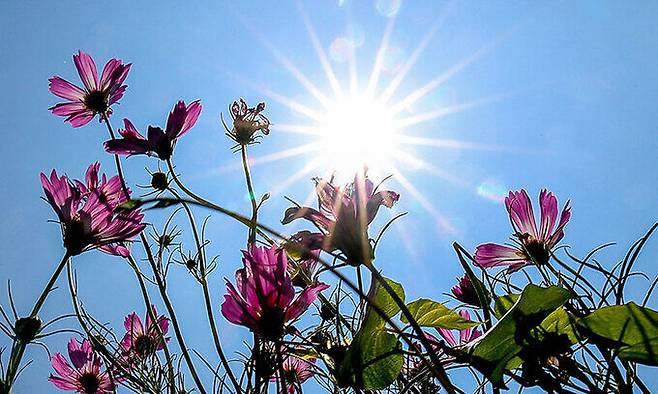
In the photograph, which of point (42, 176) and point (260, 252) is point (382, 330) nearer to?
point (260, 252)

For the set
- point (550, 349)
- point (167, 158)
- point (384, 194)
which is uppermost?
point (167, 158)

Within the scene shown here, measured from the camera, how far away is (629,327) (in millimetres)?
322

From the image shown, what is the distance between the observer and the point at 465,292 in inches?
21.9

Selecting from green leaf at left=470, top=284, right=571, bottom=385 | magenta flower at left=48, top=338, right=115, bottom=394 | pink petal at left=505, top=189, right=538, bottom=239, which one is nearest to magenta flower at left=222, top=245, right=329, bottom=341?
green leaf at left=470, top=284, right=571, bottom=385

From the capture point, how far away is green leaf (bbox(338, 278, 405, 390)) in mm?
363

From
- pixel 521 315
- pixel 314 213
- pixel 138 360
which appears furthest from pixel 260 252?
pixel 138 360

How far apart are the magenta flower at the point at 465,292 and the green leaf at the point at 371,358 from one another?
0.17m

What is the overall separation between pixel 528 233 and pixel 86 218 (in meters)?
0.36

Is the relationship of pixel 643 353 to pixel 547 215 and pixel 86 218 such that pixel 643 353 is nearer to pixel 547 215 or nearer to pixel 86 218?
pixel 547 215

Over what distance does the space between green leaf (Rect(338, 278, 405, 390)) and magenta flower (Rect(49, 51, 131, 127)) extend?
0.48m

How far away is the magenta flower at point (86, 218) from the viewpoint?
482 mm

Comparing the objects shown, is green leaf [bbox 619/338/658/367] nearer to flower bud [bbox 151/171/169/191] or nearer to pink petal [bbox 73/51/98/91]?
flower bud [bbox 151/171/169/191]

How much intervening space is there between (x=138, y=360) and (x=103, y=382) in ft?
0.24

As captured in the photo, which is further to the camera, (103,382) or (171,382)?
(103,382)
